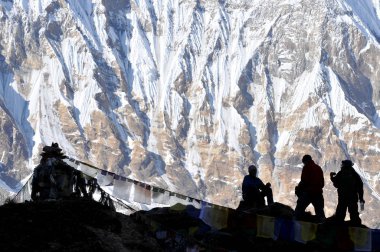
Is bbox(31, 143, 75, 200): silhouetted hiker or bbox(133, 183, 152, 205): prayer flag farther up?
bbox(133, 183, 152, 205): prayer flag

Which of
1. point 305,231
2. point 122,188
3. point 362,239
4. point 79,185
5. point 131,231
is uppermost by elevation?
point 122,188

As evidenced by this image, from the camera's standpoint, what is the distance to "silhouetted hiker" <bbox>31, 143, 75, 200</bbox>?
22516 mm

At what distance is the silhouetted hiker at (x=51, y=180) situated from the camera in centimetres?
2252

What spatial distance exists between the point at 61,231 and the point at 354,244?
5.49m

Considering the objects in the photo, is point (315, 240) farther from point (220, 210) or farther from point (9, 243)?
point (9, 243)

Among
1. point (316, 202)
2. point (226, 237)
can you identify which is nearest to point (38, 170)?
point (226, 237)

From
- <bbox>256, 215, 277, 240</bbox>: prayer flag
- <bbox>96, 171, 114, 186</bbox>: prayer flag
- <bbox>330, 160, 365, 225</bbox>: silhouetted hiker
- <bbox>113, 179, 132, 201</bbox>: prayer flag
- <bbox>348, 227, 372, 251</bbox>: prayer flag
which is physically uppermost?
<bbox>96, 171, 114, 186</bbox>: prayer flag

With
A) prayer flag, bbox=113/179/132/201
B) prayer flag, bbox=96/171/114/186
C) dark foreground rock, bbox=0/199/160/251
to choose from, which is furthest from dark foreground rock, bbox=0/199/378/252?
prayer flag, bbox=96/171/114/186

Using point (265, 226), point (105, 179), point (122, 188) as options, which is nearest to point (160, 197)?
point (122, 188)

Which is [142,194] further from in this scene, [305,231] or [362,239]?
[362,239]

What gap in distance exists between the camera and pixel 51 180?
891 inches

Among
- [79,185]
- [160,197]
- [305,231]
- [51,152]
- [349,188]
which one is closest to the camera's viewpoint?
[305,231]

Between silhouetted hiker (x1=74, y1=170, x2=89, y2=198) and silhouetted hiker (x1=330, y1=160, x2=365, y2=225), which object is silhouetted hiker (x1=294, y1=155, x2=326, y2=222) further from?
silhouetted hiker (x1=74, y1=170, x2=89, y2=198)

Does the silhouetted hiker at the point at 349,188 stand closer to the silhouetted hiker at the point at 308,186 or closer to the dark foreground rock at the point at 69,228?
the silhouetted hiker at the point at 308,186
